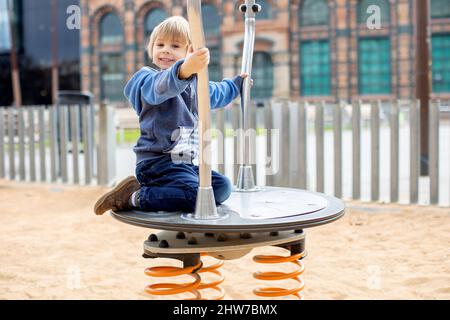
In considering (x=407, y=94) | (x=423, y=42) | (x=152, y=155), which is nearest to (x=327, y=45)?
(x=407, y=94)

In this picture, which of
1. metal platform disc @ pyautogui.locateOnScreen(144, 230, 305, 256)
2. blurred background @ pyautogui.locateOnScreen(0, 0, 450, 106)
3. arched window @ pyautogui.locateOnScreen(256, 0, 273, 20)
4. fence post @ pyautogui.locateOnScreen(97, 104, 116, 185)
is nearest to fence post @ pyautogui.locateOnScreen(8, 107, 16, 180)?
fence post @ pyautogui.locateOnScreen(97, 104, 116, 185)

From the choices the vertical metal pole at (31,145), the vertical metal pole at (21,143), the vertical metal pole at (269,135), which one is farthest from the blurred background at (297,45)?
the vertical metal pole at (269,135)

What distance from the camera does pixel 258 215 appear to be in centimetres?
172

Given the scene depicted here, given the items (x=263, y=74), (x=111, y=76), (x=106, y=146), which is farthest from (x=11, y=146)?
(x=111, y=76)

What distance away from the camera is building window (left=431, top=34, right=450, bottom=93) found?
65.7ft

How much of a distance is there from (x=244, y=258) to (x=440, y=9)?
19.4 meters

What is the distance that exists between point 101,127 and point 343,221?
3166 millimetres

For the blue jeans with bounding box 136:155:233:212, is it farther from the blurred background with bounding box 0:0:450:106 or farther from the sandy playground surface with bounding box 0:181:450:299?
the blurred background with bounding box 0:0:450:106

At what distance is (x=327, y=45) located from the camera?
20859 millimetres

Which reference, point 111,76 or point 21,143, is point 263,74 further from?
point 21,143

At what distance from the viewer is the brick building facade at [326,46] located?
20.0 metres

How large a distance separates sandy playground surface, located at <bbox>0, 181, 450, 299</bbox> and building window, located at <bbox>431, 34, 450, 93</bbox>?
16.9m

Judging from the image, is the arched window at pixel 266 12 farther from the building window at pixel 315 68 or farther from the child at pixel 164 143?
the child at pixel 164 143

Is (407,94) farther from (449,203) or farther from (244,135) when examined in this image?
(244,135)
